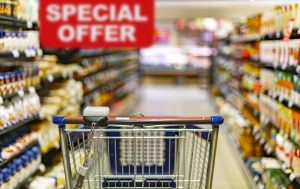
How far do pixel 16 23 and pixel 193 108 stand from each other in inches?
340

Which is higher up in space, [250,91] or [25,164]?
[250,91]

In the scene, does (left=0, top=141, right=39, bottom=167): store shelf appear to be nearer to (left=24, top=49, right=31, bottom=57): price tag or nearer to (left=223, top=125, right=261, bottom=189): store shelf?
(left=24, top=49, right=31, bottom=57): price tag

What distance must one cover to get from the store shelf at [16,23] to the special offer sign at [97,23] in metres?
0.22

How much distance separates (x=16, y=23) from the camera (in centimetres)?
461

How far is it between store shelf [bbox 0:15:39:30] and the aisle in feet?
9.26

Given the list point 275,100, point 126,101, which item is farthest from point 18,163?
point 126,101

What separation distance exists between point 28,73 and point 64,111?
1.25 m

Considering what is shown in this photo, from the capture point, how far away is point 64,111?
603 centimetres

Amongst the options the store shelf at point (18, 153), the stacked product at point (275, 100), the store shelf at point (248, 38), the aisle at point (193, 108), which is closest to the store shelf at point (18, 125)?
the store shelf at point (18, 153)

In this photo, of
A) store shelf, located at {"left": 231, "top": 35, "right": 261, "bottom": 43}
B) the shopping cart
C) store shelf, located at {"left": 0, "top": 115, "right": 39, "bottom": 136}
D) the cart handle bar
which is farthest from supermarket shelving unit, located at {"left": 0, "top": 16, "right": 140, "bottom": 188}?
store shelf, located at {"left": 231, "top": 35, "right": 261, "bottom": 43}

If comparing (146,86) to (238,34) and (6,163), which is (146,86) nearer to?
(238,34)

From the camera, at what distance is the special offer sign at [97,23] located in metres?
4.64

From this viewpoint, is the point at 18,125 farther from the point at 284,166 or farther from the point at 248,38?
the point at 248,38

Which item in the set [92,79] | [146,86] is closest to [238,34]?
[92,79]
